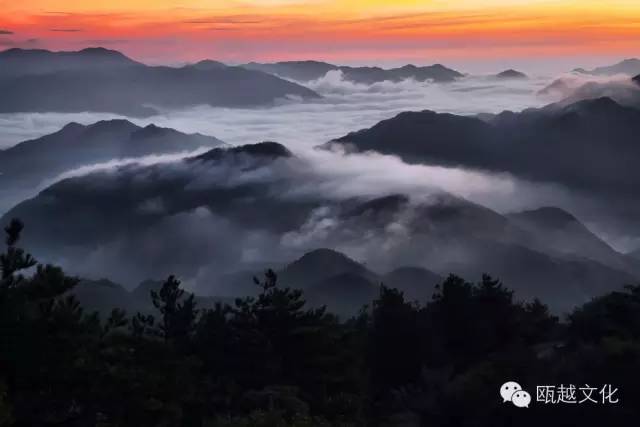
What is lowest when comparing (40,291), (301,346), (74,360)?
(301,346)

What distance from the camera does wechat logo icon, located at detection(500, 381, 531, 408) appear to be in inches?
974

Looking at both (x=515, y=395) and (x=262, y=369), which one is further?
(x=262, y=369)

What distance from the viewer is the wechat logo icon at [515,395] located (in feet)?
81.2

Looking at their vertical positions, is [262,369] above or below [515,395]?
below

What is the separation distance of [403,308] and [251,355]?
34.2 ft

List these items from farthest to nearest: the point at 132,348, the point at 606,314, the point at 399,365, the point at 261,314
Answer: the point at 399,365
the point at 261,314
the point at 606,314
the point at 132,348

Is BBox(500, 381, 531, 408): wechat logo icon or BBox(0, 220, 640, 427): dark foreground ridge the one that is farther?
BBox(0, 220, 640, 427): dark foreground ridge

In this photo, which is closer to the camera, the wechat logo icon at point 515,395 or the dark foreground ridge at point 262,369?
the wechat logo icon at point 515,395

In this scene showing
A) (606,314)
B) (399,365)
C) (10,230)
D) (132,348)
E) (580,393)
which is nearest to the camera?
(580,393)

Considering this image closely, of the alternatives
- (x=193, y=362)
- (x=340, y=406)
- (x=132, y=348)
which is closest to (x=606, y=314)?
(x=340, y=406)

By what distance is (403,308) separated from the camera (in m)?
42.5

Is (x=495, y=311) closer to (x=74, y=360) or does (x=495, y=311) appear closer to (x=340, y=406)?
(x=340, y=406)

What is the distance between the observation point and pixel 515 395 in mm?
25078

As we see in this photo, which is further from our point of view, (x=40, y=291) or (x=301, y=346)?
(x=301, y=346)
